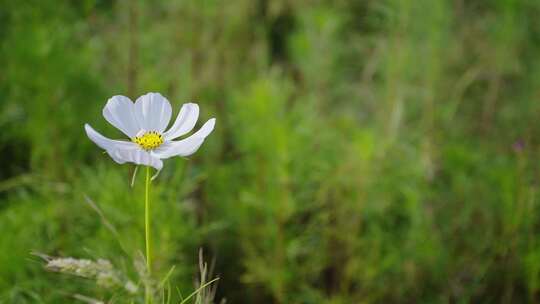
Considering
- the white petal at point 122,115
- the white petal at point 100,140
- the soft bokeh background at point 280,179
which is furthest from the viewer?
the soft bokeh background at point 280,179

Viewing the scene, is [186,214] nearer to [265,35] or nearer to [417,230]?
[417,230]

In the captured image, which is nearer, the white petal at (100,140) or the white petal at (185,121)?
the white petal at (100,140)

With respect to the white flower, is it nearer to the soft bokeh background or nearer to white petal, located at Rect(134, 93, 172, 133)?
white petal, located at Rect(134, 93, 172, 133)

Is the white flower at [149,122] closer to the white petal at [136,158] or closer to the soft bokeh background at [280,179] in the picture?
the white petal at [136,158]

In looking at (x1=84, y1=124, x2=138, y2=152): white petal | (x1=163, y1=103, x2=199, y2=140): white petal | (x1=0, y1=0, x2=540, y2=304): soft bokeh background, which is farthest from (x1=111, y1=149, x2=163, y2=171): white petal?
(x1=0, y1=0, x2=540, y2=304): soft bokeh background

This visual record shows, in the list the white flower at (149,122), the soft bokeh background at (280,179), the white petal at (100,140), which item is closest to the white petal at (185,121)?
the white flower at (149,122)

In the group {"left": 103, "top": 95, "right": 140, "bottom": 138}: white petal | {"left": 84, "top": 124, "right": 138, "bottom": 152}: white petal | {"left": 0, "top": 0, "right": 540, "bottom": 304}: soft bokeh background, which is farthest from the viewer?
{"left": 0, "top": 0, "right": 540, "bottom": 304}: soft bokeh background

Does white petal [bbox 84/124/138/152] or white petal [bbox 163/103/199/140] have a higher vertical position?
white petal [bbox 163/103/199/140]

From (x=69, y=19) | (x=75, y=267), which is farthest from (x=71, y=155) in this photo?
(x=75, y=267)
